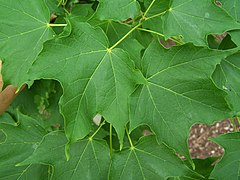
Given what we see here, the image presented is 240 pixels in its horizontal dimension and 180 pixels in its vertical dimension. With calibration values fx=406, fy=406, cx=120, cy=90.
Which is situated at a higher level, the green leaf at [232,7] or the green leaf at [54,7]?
the green leaf at [54,7]

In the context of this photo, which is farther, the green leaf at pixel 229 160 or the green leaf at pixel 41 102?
the green leaf at pixel 41 102

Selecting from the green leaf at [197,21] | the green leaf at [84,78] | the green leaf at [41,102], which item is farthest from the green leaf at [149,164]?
the green leaf at [41,102]

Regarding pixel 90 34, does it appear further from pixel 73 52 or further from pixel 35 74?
pixel 35 74

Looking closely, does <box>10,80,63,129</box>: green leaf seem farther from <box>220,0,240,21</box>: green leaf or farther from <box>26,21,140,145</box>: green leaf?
<box>220,0,240,21</box>: green leaf

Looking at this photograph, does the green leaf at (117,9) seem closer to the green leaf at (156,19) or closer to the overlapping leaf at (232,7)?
the green leaf at (156,19)

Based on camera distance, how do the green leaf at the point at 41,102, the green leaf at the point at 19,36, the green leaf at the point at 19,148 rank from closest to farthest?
the green leaf at the point at 19,36
the green leaf at the point at 19,148
the green leaf at the point at 41,102

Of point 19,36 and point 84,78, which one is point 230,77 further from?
point 19,36

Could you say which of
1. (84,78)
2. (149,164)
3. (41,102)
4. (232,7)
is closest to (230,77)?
(232,7)

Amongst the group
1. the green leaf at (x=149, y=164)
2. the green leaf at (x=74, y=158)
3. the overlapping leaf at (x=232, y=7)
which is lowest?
the green leaf at (x=149, y=164)
